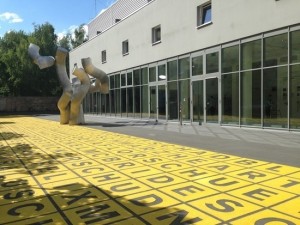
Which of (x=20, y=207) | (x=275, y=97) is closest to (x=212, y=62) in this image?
(x=275, y=97)

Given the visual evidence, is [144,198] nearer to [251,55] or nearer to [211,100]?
[251,55]

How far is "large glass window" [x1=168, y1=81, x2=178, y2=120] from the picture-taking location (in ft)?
68.8

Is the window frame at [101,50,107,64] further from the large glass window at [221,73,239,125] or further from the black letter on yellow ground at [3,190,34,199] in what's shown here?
the black letter on yellow ground at [3,190,34,199]

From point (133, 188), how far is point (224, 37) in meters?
12.6

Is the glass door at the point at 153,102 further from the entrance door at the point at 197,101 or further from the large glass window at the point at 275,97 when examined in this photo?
the large glass window at the point at 275,97

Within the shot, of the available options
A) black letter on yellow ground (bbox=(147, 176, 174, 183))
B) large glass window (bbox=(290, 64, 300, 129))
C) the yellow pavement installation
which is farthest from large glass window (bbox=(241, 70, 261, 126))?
black letter on yellow ground (bbox=(147, 176, 174, 183))

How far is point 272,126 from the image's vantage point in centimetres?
1449

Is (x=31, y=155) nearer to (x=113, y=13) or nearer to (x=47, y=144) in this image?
(x=47, y=144)

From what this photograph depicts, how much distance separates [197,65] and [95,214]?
15.2 metres

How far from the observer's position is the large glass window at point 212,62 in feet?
57.0

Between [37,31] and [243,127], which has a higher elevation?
[37,31]

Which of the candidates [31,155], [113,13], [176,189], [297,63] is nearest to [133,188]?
[176,189]

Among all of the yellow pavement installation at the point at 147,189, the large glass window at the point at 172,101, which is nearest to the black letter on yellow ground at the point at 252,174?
the yellow pavement installation at the point at 147,189

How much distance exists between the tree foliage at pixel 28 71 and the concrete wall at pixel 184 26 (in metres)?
22.2
